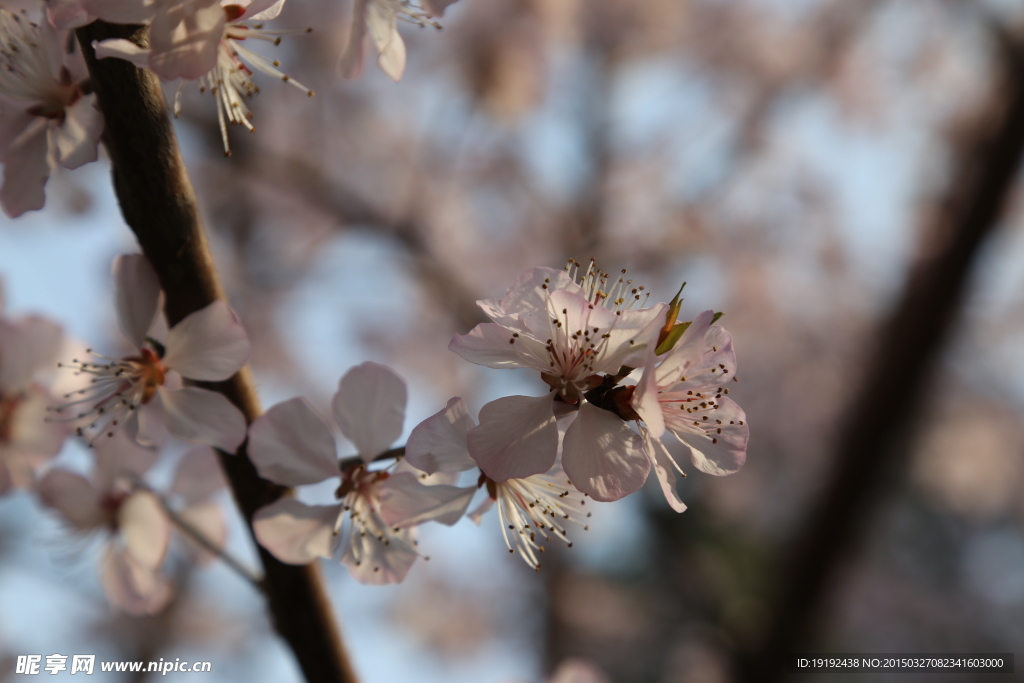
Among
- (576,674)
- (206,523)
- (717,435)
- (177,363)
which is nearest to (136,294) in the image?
(177,363)

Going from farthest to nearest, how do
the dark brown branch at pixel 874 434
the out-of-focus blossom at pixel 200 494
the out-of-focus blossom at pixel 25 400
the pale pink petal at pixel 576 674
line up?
the dark brown branch at pixel 874 434 < the pale pink petal at pixel 576 674 < the out-of-focus blossom at pixel 200 494 < the out-of-focus blossom at pixel 25 400

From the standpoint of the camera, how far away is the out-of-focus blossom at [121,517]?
0.82 metres

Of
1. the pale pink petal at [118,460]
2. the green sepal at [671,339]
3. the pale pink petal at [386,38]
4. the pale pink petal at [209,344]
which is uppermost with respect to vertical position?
the pale pink petal at [386,38]

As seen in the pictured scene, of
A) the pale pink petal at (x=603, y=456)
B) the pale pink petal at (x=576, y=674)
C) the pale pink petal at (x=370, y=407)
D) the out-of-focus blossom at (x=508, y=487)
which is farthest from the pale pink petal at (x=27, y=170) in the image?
the pale pink petal at (x=576, y=674)

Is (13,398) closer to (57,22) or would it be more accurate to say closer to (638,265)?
(57,22)

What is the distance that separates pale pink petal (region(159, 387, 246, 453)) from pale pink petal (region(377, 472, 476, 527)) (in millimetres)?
148

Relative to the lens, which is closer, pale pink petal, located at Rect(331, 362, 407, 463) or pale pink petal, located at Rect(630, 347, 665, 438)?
pale pink petal, located at Rect(630, 347, 665, 438)

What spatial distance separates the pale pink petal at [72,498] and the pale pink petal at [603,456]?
2.13 ft

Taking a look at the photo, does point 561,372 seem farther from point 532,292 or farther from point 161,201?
point 161,201

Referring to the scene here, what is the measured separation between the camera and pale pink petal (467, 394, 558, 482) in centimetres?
55

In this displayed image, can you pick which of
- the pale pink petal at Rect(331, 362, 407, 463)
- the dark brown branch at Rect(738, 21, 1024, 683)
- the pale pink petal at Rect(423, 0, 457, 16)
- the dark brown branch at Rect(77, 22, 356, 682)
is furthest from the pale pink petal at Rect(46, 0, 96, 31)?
the dark brown branch at Rect(738, 21, 1024, 683)

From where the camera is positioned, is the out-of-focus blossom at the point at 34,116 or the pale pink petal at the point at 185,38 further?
the out-of-focus blossom at the point at 34,116

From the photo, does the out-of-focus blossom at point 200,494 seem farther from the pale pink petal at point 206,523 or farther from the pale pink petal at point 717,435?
the pale pink petal at point 717,435

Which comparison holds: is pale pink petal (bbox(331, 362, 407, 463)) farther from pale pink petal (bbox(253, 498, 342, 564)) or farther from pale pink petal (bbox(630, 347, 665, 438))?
pale pink petal (bbox(630, 347, 665, 438))
